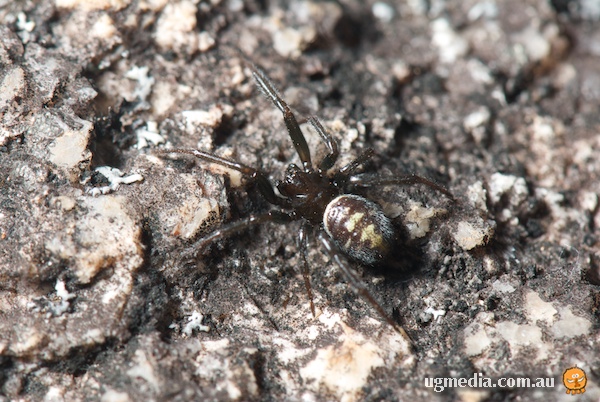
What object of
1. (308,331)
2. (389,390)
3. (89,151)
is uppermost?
(89,151)

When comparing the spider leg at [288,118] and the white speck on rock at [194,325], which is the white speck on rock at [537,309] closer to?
the spider leg at [288,118]

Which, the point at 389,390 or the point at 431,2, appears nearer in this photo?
the point at 389,390

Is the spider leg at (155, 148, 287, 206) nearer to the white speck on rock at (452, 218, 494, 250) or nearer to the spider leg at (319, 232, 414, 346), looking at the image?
the spider leg at (319, 232, 414, 346)

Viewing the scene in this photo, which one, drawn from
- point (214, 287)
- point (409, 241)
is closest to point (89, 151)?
point (214, 287)

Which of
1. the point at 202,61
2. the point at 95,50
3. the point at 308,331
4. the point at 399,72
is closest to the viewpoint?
the point at 308,331

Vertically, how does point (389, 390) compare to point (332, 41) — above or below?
below

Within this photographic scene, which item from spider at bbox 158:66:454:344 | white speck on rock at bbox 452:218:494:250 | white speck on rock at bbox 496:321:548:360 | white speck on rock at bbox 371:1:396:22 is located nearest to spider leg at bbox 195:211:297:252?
spider at bbox 158:66:454:344

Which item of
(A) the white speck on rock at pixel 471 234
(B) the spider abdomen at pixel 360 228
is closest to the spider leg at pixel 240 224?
(B) the spider abdomen at pixel 360 228

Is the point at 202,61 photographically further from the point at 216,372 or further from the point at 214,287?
the point at 216,372
